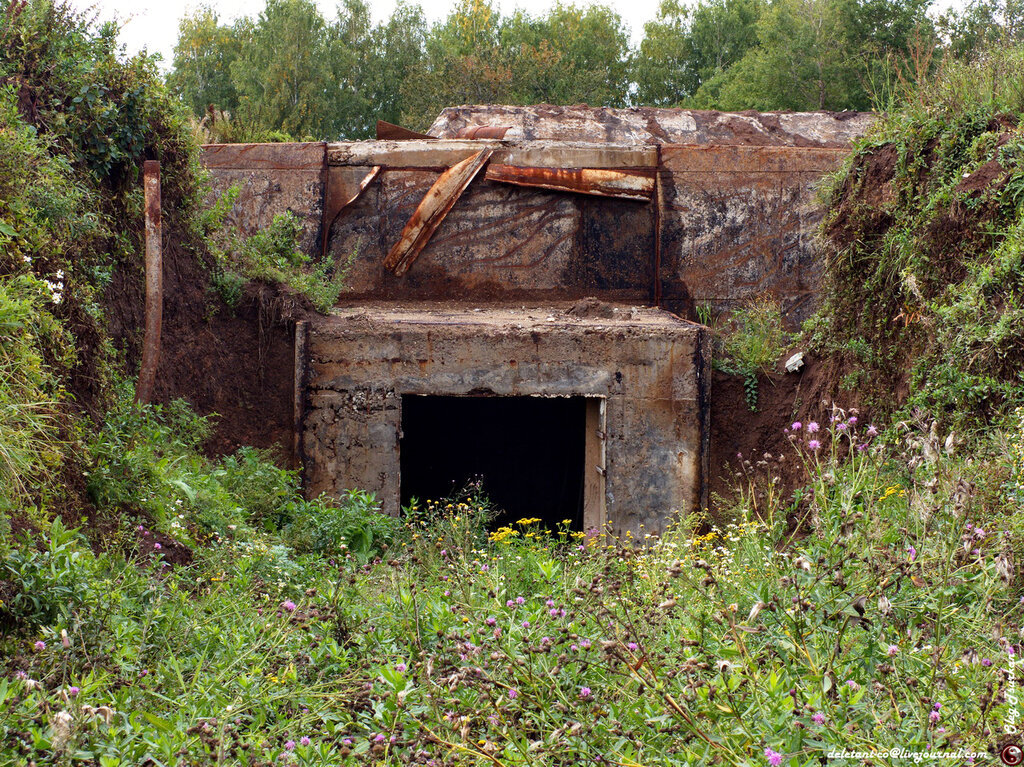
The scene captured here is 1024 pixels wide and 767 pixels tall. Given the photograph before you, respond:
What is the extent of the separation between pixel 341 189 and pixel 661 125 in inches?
184

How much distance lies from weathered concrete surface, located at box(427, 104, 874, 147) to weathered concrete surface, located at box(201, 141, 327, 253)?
2330 millimetres

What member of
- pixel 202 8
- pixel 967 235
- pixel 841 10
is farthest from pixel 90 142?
pixel 202 8

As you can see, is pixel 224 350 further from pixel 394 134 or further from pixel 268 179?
pixel 394 134

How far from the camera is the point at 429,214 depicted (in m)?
9.39

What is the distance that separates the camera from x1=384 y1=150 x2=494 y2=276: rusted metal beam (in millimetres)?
9391

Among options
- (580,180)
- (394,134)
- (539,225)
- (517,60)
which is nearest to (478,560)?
(539,225)

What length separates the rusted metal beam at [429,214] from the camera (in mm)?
9391

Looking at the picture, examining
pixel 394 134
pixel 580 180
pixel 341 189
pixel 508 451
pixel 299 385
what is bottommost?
pixel 508 451

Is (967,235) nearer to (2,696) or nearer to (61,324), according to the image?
(61,324)

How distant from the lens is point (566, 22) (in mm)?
33562

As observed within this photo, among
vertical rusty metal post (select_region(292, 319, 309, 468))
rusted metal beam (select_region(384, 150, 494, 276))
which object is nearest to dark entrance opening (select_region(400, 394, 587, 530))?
rusted metal beam (select_region(384, 150, 494, 276))

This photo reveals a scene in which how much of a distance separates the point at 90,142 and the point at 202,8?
98.7 feet

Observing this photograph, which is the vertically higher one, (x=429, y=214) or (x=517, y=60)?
(x=517, y=60)

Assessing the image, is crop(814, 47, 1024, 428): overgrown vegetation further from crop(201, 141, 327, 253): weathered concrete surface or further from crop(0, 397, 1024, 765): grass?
crop(201, 141, 327, 253): weathered concrete surface
